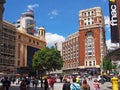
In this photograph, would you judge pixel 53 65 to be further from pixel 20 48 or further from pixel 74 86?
pixel 74 86

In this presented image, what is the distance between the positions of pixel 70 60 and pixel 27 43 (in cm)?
3234

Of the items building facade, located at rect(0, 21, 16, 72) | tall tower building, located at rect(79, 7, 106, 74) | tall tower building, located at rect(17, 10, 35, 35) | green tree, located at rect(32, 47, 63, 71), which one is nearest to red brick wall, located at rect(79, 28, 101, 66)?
tall tower building, located at rect(79, 7, 106, 74)

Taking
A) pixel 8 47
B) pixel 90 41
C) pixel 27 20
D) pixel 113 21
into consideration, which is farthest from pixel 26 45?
pixel 113 21

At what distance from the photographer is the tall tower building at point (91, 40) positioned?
133m

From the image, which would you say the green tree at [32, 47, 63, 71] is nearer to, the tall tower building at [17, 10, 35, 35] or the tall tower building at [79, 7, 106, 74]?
the tall tower building at [79, 7, 106, 74]

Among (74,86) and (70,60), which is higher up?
(70,60)

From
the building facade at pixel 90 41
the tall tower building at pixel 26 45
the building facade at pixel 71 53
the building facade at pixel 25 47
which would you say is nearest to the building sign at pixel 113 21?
the tall tower building at pixel 26 45

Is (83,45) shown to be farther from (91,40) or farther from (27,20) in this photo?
(27,20)

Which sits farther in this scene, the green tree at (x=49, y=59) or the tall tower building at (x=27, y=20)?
the tall tower building at (x=27, y=20)

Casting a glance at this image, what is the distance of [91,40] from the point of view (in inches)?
5379

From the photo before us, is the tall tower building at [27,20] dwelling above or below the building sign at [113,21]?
above

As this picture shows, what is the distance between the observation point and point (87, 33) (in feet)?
454

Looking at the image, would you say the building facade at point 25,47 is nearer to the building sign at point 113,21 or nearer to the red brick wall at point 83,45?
the red brick wall at point 83,45

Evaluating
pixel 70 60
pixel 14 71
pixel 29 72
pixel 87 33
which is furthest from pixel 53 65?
pixel 70 60
